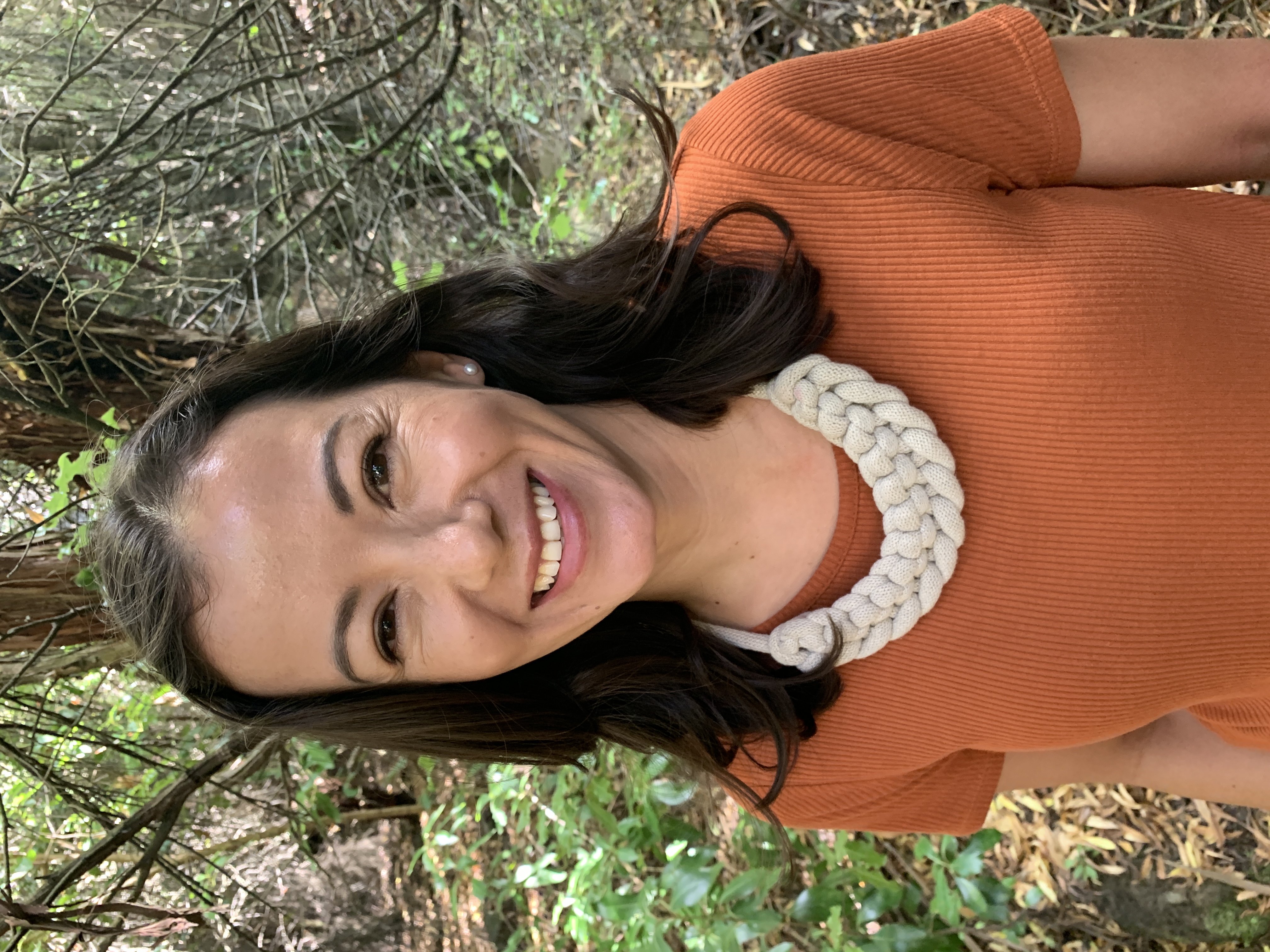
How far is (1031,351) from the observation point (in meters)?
1.39

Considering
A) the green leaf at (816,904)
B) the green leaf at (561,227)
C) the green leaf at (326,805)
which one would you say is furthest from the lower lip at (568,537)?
the green leaf at (326,805)

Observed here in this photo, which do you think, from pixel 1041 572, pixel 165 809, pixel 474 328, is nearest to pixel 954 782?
pixel 1041 572

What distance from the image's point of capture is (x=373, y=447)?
149cm

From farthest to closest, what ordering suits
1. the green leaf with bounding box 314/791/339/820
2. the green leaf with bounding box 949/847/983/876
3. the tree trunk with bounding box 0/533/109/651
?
the green leaf with bounding box 314/791/339/820
the green leaf with bounding box 949/847/983/876
the tree trunk with bounding box 0/533/109/651

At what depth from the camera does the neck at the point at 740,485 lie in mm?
1596

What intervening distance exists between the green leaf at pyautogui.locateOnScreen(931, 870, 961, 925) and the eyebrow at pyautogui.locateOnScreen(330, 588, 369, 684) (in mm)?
1674

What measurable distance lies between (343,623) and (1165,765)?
1731mm

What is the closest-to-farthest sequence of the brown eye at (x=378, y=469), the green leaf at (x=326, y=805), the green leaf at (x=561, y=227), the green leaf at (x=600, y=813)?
the brown eye at (x=378, y=469) → the green leaf at (x=600, y=813) → the green leaf at (x=561, y=227) → the green leaf at (x=326, y=805)

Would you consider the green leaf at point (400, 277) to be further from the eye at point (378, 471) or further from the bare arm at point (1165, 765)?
the bare arm at point (1165, 765)

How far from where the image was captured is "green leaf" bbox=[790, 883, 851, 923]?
2.37 metres

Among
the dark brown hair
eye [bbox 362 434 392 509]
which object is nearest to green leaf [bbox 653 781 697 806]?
the dark brown hair

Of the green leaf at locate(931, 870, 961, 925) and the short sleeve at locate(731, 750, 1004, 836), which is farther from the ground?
the short sleeve at locate(731, 750, 1004, 836)

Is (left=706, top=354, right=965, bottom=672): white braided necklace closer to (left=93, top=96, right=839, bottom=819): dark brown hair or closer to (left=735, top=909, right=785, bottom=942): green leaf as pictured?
(left=93, top=96, right=839, bottom=819): dark brown hair

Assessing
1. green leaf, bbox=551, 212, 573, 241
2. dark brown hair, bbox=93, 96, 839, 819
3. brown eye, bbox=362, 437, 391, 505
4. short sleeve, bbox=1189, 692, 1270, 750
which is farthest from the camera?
green leaf, bbox=551, 212, 573, 241
